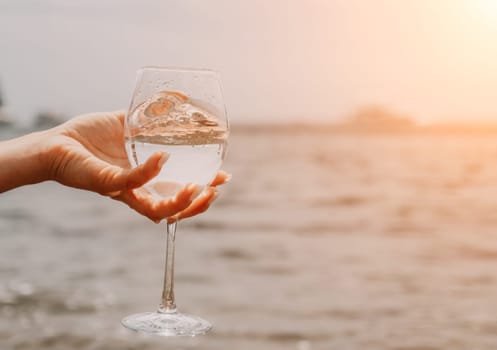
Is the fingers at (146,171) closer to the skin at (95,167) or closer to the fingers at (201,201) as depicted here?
the skin at (95,167)

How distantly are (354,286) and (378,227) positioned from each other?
343 inches

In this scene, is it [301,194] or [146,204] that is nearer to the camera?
[146,204]

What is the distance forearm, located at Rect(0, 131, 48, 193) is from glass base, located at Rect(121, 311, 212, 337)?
18.5 inches

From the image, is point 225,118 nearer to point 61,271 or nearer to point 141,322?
point 141,322

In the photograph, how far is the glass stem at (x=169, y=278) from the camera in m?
1.83

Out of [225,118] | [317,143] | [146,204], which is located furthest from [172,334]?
[317,143]

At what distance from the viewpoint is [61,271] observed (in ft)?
51.4

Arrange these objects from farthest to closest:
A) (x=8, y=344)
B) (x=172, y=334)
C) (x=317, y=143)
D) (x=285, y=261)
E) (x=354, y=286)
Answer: (x=317, y=143), (x=285, y=261), (x=354, y=286), (x=8, y=344), (x=172, y=334)

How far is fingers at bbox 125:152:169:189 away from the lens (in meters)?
1.74

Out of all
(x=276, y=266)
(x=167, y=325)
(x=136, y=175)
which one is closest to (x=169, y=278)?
(x=167, y=325)

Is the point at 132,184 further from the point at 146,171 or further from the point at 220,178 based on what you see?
the point at 220,178

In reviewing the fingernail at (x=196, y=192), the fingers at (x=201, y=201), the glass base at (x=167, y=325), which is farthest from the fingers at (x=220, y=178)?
the glass base at (x=167, y=325)

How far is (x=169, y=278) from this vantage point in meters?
1.85

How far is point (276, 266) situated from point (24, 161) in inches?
601
